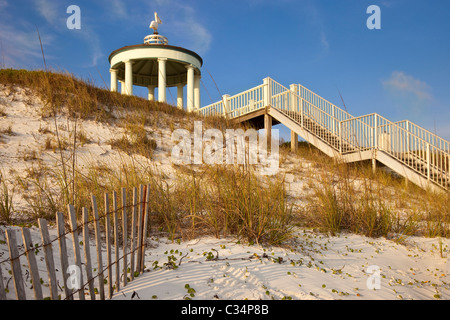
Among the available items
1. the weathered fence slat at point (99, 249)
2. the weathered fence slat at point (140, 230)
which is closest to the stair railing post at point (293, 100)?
the weathered fence slat at point (140, 230)

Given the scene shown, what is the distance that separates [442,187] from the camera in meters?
8.98

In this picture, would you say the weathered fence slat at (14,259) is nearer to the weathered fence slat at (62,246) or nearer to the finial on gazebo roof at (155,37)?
the weathered fence slat at (62,246)

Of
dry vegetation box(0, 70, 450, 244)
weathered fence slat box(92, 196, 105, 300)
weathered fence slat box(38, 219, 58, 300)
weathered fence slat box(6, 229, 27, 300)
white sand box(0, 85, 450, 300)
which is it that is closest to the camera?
weathered fence slat box(6, 229, 27, 300)

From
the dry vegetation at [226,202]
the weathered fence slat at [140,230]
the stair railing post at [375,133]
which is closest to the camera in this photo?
the weathered fence slat at [140,230]

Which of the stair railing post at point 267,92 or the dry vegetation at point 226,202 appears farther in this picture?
the stair railing post at point 267,92

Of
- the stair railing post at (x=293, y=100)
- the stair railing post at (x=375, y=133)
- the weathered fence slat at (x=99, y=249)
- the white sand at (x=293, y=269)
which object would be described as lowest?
the white sand at (x=293, y=269)

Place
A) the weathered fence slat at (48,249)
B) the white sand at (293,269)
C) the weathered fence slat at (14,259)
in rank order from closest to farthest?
the weathered fence slat at (14,259), the weathered fence slat at (48,249), the white sand at (293,269)

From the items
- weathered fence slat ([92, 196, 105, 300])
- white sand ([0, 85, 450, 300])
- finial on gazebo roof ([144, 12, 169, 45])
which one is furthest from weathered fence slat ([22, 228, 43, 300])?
finial on gazebo roof ([144, 12, 169, 45])

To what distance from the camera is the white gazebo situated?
1579 cm

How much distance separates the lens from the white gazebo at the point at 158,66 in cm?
1579

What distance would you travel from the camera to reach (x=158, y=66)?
16172 millimetres

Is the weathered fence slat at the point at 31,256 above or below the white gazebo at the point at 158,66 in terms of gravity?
below

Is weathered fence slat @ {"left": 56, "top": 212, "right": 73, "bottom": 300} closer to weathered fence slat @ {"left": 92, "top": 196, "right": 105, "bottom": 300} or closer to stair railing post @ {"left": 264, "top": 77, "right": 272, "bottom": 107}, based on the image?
weathered fence slat @ {"left": 92, "top": 196, "right": 105, "bottom": 300}
